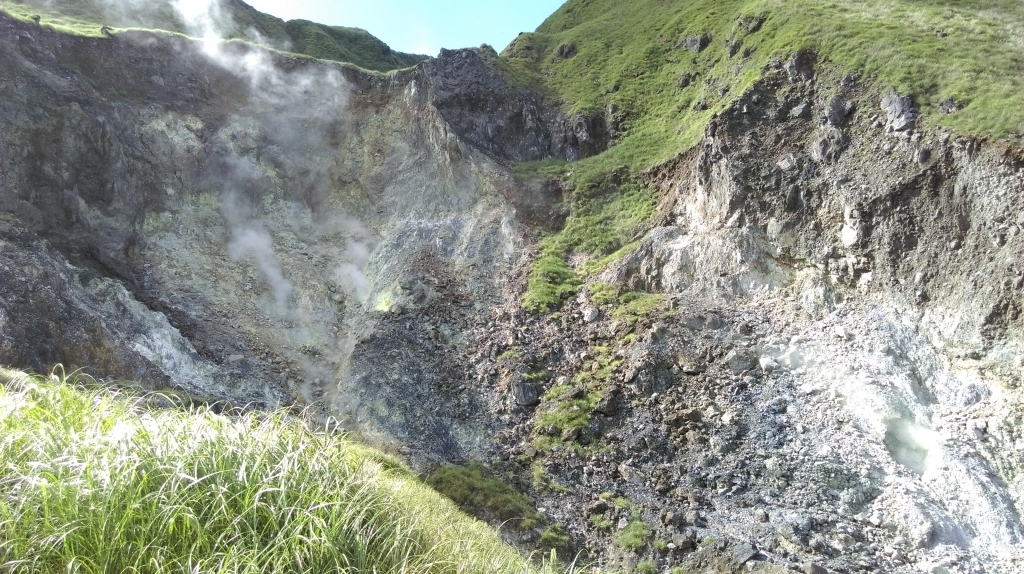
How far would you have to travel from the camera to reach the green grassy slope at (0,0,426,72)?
34.1 m

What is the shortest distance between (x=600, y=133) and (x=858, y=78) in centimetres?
1343

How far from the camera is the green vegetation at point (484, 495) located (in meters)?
17.2

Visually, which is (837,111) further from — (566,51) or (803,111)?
(566,51)

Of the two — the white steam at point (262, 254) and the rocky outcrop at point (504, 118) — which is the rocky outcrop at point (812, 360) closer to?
the white steam at point (262, 254)

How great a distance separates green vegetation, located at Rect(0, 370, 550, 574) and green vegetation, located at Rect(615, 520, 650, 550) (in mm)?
8893

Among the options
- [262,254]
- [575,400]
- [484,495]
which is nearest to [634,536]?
[484,495]

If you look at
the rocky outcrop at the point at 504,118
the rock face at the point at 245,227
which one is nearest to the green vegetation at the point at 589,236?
the rock face at the point at 245,227

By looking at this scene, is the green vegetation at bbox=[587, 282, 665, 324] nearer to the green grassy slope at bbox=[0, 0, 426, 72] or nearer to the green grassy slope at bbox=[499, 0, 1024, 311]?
the green grassy slope at bbox=[499, 0, 1024, 311]

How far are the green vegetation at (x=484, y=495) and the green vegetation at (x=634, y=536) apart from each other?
89.9 inches

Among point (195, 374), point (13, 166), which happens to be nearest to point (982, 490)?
point (195, 374)

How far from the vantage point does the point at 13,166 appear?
24094 mm

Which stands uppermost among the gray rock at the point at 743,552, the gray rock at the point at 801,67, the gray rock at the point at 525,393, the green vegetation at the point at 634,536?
the gray rock at the point at 801,67

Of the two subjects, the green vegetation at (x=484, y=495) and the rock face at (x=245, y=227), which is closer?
the green vegetation at (x=484, y=495)

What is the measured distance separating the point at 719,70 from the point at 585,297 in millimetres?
14384
